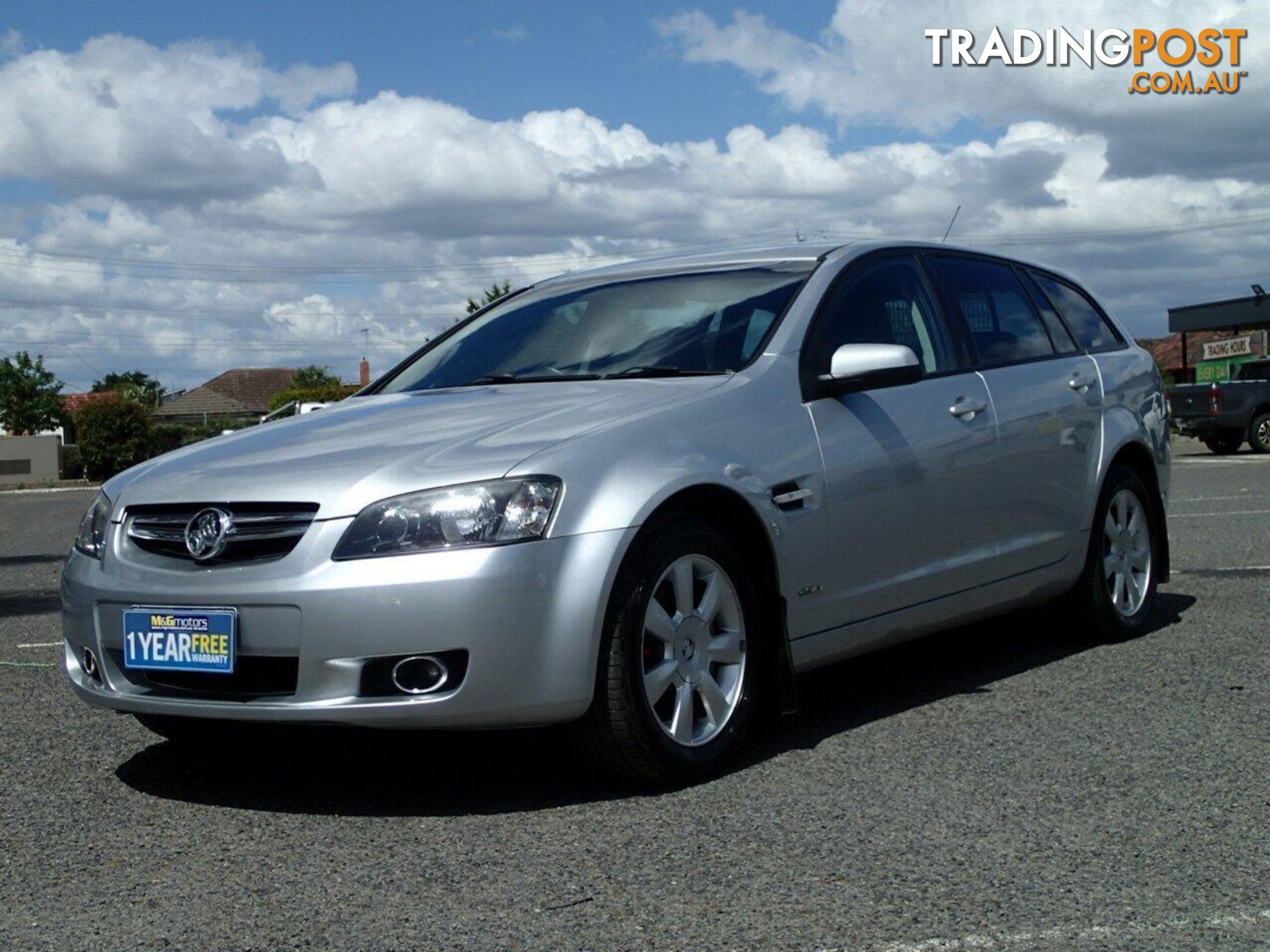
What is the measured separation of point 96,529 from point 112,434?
126 feet

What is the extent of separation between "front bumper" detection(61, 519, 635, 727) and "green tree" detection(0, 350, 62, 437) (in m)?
64.2

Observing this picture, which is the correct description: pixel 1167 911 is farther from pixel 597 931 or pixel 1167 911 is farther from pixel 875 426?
pixel 875 426

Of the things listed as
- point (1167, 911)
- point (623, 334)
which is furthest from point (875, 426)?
point (1167, 911)

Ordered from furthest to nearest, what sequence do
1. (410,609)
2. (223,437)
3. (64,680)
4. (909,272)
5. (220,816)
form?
Result: (64,680), (909,272), (223,437), (220,816), (410,609)

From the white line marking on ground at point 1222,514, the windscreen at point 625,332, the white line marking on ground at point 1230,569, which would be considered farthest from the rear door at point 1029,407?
the white line marking on ground at point 1222,514

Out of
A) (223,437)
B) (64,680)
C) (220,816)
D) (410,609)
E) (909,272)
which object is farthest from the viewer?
(64,680)

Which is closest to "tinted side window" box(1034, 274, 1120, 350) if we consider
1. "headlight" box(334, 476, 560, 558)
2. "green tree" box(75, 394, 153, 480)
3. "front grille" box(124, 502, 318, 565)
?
"headlight" box(334, 476, 560, 558)

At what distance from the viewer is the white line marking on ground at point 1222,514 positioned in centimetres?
1330

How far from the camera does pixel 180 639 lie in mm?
4227

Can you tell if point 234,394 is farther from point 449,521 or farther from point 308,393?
point 449,521

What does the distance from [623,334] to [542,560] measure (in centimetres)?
153

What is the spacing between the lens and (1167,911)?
3238 mm

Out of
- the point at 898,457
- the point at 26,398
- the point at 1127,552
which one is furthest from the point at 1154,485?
the point at 26,398

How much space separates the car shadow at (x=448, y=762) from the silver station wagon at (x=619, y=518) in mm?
180
